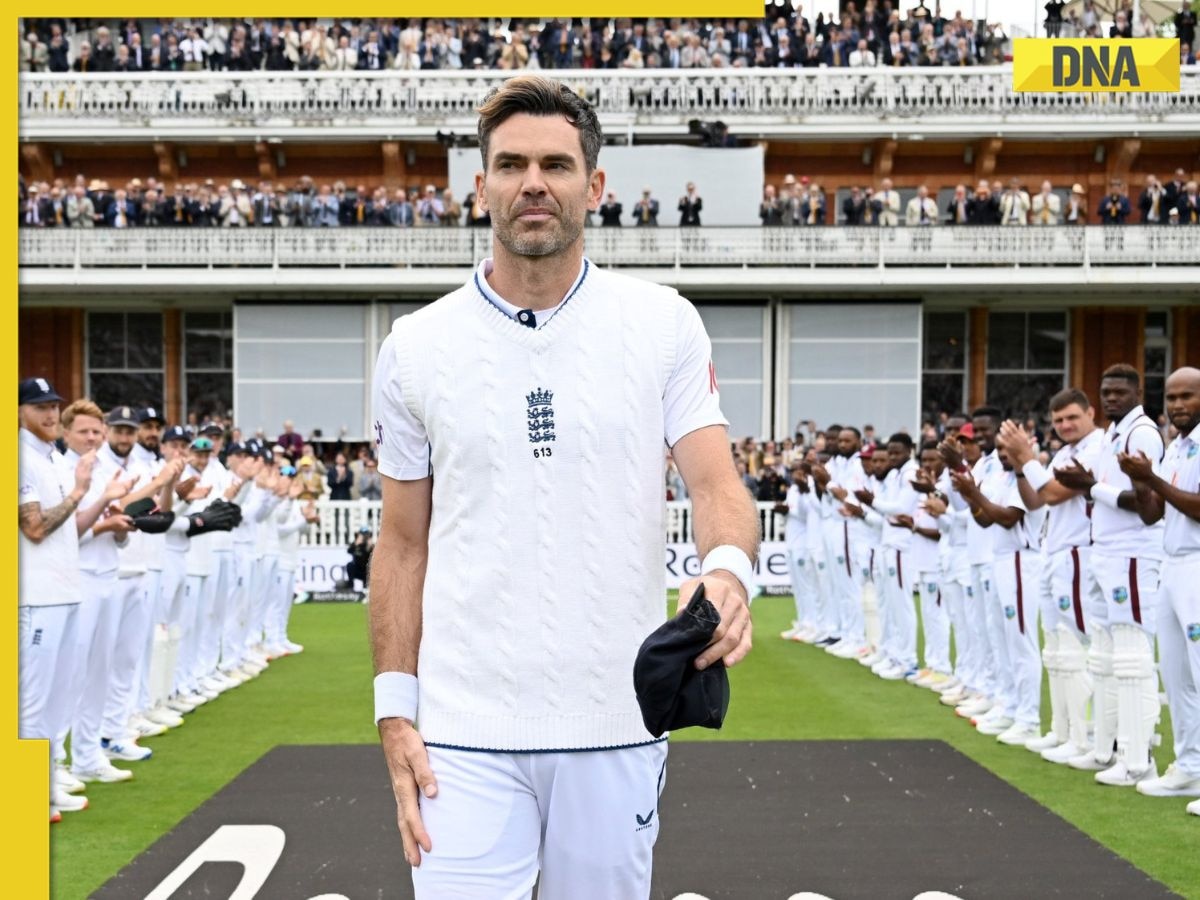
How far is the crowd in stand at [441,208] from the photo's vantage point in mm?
34469

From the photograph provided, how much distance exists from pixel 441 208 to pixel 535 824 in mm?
31844

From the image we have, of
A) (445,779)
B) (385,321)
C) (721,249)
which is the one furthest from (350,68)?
(445,779)

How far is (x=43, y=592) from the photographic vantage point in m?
8.64

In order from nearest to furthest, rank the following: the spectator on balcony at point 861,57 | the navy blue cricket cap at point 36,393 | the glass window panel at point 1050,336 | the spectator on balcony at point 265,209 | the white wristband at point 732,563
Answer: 1. the white wristband at point 732,563
2. the navy blue cricket cap at point 36,393
3. the spectator on balcony at point 265,209
4. the spectator on balcony at point 861,57
5. the glass window panel at point 1050,336

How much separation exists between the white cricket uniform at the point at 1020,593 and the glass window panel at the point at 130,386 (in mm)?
31080

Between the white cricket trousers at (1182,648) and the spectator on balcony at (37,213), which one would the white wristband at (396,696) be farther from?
the spectator on balcony at (37,213)

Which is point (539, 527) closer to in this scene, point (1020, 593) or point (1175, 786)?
point (1175, 786)

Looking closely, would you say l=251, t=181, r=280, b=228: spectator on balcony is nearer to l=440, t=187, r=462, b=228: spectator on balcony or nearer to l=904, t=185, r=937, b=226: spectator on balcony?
l=440, t=187, r=462, b=228: spectator on balcony

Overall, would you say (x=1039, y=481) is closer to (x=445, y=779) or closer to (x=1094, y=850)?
(x=1094, y=850)

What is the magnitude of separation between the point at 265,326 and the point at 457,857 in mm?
34057

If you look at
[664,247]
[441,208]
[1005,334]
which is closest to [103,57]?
[441,208]

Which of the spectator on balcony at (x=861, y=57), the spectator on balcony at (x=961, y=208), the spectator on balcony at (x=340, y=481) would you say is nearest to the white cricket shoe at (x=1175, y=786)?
the spectator on balcony at (x=340, y=481)

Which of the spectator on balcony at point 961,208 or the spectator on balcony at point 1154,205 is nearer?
the spectator on balcony at point 1154,205

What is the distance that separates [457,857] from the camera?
3.27 metres
